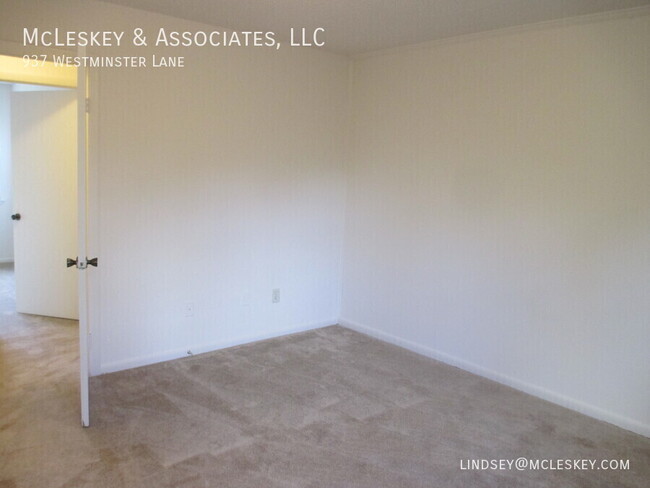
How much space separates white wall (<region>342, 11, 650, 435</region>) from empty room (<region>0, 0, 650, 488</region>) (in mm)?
16

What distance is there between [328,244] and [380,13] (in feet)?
6.86

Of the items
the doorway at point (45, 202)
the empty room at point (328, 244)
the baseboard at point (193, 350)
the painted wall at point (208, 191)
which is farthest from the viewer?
the doorway at point (45, 202)

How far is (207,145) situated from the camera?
373cm

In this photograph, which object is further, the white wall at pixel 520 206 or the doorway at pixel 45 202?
the doorway at pixel 45 202

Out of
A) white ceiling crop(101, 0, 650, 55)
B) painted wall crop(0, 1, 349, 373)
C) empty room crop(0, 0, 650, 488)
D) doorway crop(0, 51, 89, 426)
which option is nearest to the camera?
empty room crop(0, 0, 650, 488)

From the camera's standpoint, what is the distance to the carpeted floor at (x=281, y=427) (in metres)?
2.39

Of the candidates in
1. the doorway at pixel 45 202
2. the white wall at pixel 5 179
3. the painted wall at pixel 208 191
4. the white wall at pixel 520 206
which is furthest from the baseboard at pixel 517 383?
Result: the white wall at pixel 5 179

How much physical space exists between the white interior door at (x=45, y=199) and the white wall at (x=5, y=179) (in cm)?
253

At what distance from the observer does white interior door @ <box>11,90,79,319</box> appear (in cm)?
443

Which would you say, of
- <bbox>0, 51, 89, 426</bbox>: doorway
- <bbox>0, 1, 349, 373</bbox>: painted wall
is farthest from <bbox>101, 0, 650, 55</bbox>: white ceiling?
<bbox>0, 51, 89, 426</bbox>: doorway

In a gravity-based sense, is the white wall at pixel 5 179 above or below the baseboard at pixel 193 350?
above

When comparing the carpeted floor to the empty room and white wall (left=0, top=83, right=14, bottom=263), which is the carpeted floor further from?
white wall (left=0, top=83, right=14, bottom=263)

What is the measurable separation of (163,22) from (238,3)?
65 cm

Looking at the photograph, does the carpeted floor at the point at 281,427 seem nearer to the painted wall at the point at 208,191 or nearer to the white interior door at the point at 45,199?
the painted wall at the point at 208,191
